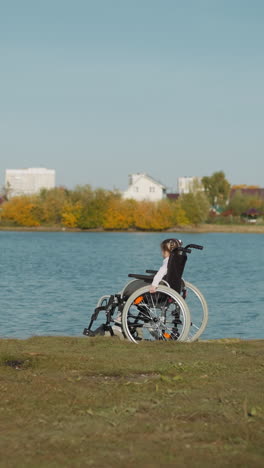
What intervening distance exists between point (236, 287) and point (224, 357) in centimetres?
2318

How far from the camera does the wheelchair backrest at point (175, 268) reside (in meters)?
10.1

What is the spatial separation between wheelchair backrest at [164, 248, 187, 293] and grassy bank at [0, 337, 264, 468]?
1.68 meters

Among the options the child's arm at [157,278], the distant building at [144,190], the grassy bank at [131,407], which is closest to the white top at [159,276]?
the child's arm at [157,278]

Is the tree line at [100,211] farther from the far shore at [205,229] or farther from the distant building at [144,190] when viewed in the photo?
the distant building at [144,190]

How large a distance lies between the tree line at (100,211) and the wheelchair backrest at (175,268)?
108947 mm

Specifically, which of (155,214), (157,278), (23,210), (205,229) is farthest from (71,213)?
(157,278)

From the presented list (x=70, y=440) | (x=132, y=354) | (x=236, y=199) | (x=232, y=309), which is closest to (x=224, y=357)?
(x=132, y=354)

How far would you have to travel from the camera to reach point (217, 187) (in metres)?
160

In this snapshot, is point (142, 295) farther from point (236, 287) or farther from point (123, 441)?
point (236, 287)

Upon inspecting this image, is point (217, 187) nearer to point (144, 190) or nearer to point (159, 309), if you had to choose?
point (144, 190)

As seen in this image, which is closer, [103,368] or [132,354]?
[103,368]

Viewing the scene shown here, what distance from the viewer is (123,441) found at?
4.78 meters

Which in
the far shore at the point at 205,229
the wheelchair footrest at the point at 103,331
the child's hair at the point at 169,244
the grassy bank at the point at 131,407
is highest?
the child's hair at the point at 169,244

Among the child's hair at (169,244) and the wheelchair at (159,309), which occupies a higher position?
the child's hair at (169,244)
